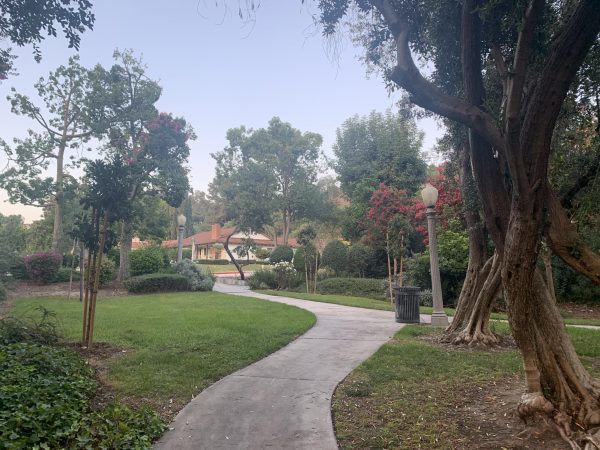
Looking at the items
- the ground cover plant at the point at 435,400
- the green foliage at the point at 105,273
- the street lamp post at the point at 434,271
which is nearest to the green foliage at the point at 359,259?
the street lamp post at the point at 434,271

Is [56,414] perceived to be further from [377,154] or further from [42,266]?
[377,154]

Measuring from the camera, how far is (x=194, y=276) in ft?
64.0

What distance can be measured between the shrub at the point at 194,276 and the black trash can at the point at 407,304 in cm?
1153

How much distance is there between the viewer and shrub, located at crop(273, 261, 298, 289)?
70.5 feet

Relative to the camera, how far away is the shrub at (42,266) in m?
20.0

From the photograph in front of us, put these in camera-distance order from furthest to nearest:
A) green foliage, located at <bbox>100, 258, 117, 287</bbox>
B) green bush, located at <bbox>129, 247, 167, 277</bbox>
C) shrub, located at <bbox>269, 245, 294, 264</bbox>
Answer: shrub, located at <bbox>269, 245, 294, 264</bbox> < green bush, located at <bbox>129, 247, 167, 277</bbox> < green foliage, located at <bbox>100, 258, 117, 287</bbox>

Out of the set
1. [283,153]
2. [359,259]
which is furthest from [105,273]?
[283,153]

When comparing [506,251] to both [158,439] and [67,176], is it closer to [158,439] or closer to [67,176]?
[158,439]

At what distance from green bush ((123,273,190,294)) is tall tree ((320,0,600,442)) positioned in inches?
623

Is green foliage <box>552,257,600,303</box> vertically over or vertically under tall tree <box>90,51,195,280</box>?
under

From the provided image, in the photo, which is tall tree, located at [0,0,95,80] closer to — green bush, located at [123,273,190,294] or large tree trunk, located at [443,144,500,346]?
large tree trunk, located at [443,144,500,346]

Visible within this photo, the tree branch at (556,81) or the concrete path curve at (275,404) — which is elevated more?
the tree branch at (556,81)

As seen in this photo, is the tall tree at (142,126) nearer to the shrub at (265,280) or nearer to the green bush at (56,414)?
the shrub at (265,280)

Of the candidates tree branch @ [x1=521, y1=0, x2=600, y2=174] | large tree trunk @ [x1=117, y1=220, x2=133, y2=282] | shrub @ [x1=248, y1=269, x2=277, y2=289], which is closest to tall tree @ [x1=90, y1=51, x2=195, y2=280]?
large tree trunk @ [x1=117, y1=220, x2=133, y2=282]
